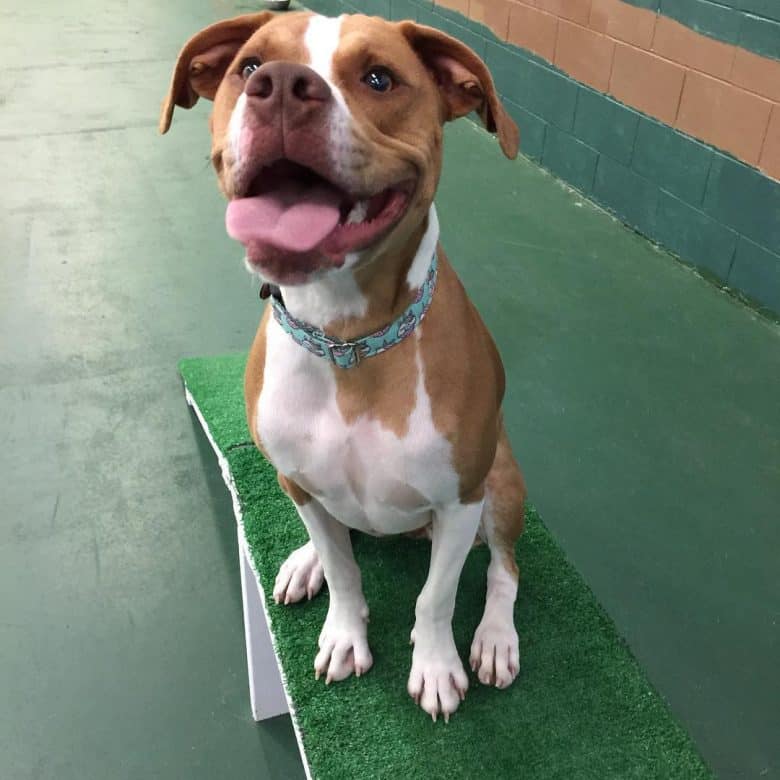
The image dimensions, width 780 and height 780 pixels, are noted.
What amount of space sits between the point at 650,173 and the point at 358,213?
2.88m

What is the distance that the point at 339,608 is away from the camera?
1.78 meters

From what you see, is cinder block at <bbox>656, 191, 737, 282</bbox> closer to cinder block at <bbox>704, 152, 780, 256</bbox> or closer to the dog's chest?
cinder block at <bbox>704, 152, 780, 256</bbox>

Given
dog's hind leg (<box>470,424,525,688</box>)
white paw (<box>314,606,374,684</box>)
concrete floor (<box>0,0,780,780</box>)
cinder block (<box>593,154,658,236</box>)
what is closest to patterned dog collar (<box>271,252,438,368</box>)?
dog's hind leg (<box>470,424,525,688</box>)

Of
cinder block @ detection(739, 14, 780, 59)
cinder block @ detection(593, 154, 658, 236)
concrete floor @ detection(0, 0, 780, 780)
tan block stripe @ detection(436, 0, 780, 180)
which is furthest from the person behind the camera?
cinder block @ detection(593, 154, 658, 236)

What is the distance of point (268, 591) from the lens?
190cm

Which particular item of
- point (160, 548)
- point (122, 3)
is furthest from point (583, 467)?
point (122, 3)

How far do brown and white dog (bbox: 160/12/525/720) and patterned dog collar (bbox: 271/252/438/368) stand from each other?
0.01 meters

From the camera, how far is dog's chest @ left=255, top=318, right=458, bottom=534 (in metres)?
1.44

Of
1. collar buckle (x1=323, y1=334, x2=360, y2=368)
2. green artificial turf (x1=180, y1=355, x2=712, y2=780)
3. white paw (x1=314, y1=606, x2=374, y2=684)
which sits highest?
collar buckle (x1=323, y1=334, x2=360, y2=368)

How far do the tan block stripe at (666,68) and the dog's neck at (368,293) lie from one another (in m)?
2.27

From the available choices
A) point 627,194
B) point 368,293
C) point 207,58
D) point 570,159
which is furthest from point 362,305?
point 570,159

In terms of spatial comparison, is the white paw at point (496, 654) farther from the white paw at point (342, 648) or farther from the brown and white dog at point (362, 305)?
the white paw at point (342, 648)

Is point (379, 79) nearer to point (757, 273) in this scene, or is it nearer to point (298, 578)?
point (298, 578)

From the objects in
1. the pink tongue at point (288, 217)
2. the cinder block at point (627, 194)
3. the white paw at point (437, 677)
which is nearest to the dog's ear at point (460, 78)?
the pink tongue at point (288, 217)
